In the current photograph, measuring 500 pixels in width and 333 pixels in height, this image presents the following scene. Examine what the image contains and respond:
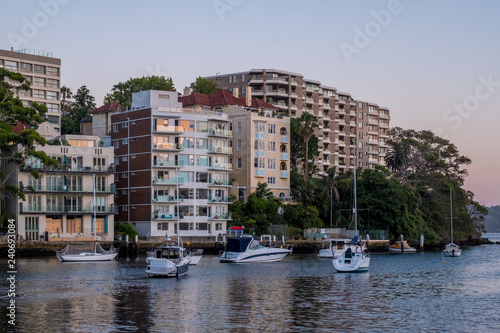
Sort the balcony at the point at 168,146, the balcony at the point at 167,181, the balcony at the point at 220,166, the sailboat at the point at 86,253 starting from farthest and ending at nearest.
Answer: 1. the balcony at the point at 220,166
2. the balcony at the point at 168,146
3. the balcony at the point at 167,181
4. the sailboat at the point at 86,253

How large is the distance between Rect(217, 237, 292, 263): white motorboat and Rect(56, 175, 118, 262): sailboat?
13904 mm

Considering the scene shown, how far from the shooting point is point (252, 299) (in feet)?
176

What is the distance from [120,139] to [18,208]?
73.5 feet

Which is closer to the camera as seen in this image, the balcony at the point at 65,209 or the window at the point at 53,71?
the balcony at the point at 65,209

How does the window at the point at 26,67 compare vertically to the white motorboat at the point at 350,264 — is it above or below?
above

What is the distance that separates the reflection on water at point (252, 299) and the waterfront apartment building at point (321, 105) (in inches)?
2836

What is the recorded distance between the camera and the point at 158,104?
119875mm

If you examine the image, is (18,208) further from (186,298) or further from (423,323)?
(423,323)

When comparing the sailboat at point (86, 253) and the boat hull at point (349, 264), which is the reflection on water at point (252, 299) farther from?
the sailboat at point (86, 253)

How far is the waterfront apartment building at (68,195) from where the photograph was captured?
10488cm

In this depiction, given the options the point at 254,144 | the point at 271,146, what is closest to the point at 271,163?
the point at 271,146

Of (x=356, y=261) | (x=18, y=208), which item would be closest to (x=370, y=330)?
(x=356, y=261)

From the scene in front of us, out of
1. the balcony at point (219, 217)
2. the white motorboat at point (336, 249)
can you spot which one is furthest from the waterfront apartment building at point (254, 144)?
the white motorboat at point (336, 249)

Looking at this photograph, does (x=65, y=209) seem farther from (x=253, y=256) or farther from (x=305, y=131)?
(x=305, y=131)
